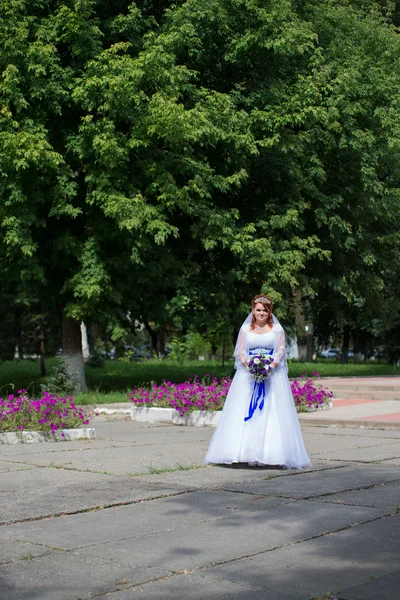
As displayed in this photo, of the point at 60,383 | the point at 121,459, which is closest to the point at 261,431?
the point at 121,459

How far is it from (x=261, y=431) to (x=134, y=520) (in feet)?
10.7

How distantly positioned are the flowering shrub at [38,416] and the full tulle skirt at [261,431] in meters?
3.83

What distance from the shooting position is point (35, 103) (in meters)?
21.8

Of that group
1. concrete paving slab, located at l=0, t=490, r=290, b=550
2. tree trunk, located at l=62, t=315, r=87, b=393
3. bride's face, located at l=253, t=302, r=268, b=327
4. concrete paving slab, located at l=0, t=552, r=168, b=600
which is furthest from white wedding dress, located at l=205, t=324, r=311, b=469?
tree trunk, located at l=62, t=315, r=87, b=393

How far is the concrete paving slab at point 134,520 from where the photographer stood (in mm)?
6512

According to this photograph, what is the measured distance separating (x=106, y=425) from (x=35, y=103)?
8927 millimetres

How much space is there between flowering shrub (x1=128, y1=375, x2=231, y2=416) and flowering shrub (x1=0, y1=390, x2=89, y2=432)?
3115 mm

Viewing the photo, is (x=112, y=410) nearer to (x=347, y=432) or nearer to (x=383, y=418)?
→ (x=383, y=418)

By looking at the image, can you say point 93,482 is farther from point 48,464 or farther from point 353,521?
point 353,521

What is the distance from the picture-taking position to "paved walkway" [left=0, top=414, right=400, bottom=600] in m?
5.21

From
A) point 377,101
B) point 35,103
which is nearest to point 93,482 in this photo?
point 35,103

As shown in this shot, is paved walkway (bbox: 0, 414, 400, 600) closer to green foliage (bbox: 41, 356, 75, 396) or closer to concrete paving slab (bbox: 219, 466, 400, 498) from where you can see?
concrete paving slab (bbox: 219, 466, 400, 498)

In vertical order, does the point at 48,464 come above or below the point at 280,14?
below

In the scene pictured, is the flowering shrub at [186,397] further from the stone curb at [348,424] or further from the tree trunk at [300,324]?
the tree trunk at [300,324]
